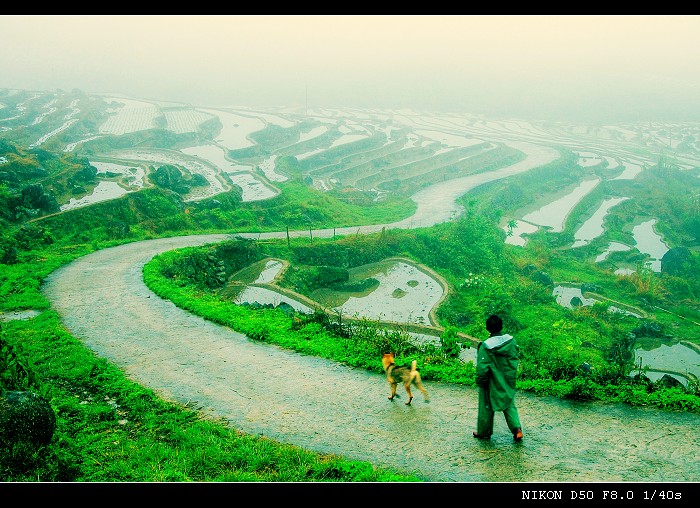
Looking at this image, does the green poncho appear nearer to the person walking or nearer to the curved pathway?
the person walking

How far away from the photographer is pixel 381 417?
5785 millimetres

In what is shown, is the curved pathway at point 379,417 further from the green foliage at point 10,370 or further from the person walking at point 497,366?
the green foliage at point 10,370

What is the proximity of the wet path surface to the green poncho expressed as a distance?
680 millimetres

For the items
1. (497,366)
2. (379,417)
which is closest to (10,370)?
(379,417)

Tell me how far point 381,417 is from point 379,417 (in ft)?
0.09

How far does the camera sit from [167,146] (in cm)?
4425

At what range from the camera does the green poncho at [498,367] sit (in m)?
4.49

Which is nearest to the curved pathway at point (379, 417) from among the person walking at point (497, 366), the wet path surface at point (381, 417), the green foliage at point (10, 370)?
the wet path surface at point (381, 417)

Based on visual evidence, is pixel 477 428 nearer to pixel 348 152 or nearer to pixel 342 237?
pixel 342 237

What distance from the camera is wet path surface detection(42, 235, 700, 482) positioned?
15.0 ft

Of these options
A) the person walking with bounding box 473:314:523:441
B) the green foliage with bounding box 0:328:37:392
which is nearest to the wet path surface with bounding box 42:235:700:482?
the person walking with bounding box 473:314:523:441

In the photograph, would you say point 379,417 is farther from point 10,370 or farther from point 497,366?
point 10,370
